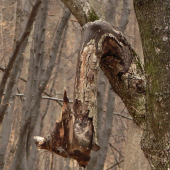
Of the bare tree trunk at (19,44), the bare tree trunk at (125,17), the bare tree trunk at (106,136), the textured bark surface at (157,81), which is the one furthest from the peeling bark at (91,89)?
the bare tree trunk at (125,17)

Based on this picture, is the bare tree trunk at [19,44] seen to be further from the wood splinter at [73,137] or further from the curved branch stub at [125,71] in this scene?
the wood splinter at [73,137]

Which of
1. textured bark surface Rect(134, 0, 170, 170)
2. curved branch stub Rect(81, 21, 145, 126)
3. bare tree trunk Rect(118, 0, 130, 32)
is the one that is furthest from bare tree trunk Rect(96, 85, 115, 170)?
textured bark surface Rect(134, 0, 170, 170)

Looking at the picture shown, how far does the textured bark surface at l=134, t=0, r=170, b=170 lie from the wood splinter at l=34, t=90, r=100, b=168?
436 mm

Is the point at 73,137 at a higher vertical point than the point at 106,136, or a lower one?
lower

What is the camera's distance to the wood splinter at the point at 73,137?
4.74 feet

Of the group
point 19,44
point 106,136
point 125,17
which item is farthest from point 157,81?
point 125,17

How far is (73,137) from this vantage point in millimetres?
1459

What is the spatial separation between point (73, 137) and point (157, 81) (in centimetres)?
63

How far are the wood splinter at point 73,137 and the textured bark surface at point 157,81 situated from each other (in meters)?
0.44

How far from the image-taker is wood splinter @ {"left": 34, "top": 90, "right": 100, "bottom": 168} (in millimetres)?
1444

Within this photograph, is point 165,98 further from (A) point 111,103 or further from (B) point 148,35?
(A) point 111,103

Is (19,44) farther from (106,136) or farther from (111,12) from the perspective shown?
(106,136)

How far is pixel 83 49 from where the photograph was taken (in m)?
1.78

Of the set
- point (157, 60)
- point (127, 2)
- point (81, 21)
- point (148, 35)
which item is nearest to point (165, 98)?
point (157, 60)
